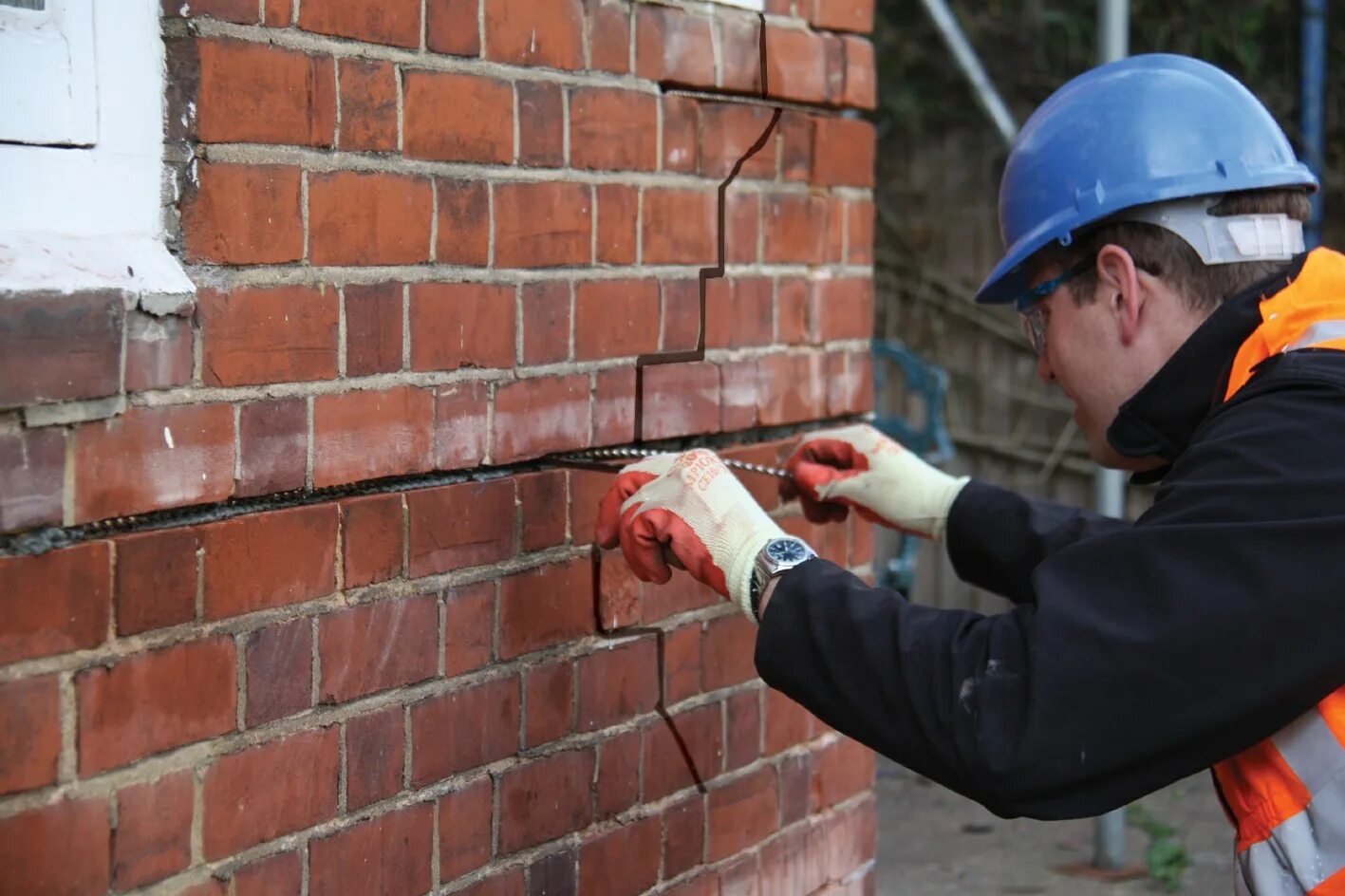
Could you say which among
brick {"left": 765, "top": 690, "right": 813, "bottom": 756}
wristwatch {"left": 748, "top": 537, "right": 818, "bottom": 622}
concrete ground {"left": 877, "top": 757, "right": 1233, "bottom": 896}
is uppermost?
wristwatch {"left": 748, "top": 537, "right": 818, "bottom": 622}

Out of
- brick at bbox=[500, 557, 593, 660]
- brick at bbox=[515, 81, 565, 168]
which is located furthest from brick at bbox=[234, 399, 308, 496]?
brick at bbox=[515, 81, 565, 168]

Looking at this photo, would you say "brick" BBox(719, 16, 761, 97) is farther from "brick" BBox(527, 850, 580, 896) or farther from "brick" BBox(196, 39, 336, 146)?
"brick" BBox(527, 850, 580, 896)

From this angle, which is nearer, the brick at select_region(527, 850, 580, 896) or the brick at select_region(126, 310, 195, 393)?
the brick at select_region(126, 310, 195, 393)

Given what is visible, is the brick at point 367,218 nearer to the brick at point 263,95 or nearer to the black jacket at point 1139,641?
the brick at point 263,95

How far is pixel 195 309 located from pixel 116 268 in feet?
0.32

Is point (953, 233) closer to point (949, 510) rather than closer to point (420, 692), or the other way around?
point (949, 510)

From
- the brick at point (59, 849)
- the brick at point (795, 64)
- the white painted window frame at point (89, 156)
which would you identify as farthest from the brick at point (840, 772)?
the white painted window frame at point (89, 156)

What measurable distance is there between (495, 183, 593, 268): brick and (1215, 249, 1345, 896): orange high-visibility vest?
919 millimetres

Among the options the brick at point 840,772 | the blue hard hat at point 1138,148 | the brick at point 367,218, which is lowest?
the brick at point 840,772

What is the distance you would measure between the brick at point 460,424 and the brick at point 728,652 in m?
0.68

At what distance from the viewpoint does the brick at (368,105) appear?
5.86 feet

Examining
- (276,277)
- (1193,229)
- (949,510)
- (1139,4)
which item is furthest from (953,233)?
(276,277)

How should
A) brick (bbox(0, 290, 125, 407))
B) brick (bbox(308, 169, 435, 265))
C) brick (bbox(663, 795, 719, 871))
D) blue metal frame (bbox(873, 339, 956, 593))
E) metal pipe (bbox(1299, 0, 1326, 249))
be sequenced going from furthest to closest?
metal pipe (bbox(1299, 0, 1326, 249)) < blue metal frame (bbox(873, 339, 956, 593)) < brick (bbox(663, 795, 719, 871)) < brick (bbox(308, 169, 435, 265)) < brick (bbox(0, 290, 125, 407))

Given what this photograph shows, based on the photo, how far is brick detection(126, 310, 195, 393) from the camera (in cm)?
157
